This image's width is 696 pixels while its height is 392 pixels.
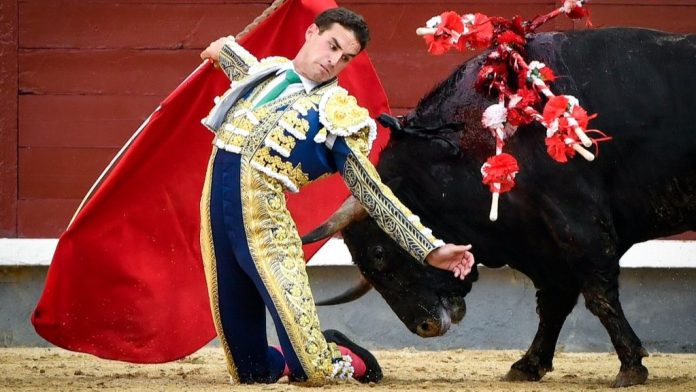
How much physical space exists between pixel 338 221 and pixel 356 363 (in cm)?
57

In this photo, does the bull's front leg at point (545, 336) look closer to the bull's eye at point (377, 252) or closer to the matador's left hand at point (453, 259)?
the bull's eye at point (377, 252)

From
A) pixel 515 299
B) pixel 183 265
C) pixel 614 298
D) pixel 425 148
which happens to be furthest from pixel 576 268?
pixel 515 299

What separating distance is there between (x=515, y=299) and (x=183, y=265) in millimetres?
2253

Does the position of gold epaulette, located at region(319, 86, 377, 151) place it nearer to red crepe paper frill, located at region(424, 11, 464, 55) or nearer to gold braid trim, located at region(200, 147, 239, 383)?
gold braid trim, located at region(200, 147, 239, 383)

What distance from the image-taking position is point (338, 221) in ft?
17.5

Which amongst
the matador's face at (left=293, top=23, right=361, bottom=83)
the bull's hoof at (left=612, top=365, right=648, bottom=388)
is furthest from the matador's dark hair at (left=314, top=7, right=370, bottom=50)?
the bull's hoof at (left=612, top=365, right=648, bottom=388)

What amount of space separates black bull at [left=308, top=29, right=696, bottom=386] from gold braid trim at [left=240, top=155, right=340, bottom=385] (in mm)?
905

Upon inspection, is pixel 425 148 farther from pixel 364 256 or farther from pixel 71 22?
pixel 71 22

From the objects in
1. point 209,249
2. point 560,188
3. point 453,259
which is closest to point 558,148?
point 560,188

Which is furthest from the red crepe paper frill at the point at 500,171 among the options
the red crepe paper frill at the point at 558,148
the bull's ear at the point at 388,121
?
the bull's ear at the point at 388,121

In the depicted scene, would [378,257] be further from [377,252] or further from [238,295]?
[238,295]

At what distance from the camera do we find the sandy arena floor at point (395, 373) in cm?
505

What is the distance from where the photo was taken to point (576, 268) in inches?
205

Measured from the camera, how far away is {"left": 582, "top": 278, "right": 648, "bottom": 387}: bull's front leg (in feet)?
16.7
